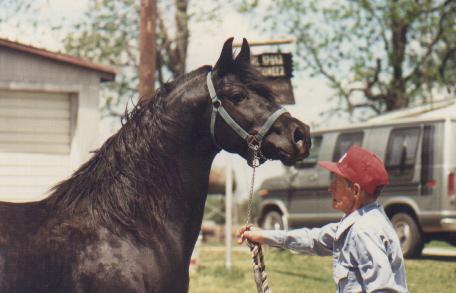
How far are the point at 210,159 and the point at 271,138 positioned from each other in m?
0.40

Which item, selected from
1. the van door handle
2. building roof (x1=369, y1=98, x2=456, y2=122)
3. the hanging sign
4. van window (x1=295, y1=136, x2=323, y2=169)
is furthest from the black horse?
van window (x1=295, y1=136, x2=323, y2=169)

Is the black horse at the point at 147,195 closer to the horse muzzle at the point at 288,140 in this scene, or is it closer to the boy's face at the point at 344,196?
the horse muzzle at the point at 288,140

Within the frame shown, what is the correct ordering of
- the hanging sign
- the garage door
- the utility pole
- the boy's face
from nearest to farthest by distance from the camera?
the boy's face, the hanging sign, the utility pole, the garage door

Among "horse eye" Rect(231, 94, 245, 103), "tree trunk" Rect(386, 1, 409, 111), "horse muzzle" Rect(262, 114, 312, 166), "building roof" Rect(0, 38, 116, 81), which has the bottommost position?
"horse muzzle" Rect(262, 114, 312, 166)

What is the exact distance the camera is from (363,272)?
14.3 feet

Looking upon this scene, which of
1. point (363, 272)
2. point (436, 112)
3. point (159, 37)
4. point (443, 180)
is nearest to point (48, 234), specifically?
point (363, 272)

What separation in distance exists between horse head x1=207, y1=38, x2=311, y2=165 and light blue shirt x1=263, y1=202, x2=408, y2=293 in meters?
0.61

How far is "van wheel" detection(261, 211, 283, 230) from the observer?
58.6 ft

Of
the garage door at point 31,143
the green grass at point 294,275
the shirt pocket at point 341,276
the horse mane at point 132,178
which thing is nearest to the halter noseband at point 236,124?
the horse mane at point 132,178

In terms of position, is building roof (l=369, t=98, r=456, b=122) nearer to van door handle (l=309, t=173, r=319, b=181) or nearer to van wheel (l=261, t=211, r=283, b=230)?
van door handle (l=309, t=173, r=319, b=181)

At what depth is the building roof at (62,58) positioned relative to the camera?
13.2 meters

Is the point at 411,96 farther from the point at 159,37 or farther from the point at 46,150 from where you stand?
the point at 46,150

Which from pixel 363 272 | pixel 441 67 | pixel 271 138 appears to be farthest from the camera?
pixel 441 67

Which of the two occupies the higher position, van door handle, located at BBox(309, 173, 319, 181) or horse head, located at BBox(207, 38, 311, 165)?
horse head, located at BBox(207, 38, 311, 165)
